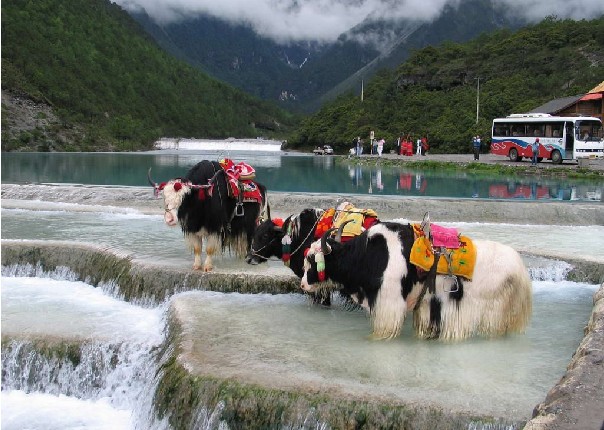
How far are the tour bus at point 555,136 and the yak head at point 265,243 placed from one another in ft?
78.1

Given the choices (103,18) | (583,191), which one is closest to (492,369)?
(583,191)

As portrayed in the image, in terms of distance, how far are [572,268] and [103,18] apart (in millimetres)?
110336

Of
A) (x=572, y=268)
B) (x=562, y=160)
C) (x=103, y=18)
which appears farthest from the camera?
(x=103, y=18)

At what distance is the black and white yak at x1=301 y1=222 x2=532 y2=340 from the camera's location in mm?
5559

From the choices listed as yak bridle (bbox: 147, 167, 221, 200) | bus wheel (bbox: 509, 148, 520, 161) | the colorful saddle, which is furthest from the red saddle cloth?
bus wheel (bbox: 509, 148, 520, 161)

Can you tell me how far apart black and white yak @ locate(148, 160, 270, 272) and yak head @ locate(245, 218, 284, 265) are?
1.04 m

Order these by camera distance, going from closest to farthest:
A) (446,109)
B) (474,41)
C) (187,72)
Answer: (446,109), (474,41), (187,72)

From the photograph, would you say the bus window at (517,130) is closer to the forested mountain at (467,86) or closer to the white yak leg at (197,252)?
the forested mountain at (467,86)

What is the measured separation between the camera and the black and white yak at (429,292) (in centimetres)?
556

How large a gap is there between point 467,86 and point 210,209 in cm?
4910

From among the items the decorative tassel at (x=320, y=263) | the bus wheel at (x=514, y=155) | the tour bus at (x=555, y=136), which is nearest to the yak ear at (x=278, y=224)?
the decorative tassel at (x=320, y=263)

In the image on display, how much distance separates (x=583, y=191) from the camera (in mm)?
18734

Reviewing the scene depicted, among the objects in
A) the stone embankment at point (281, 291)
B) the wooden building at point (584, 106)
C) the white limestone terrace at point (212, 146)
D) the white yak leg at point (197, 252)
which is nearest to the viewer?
the stone embankment at point (281, 291)

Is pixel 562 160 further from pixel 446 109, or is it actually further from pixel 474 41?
pixel 474 41
